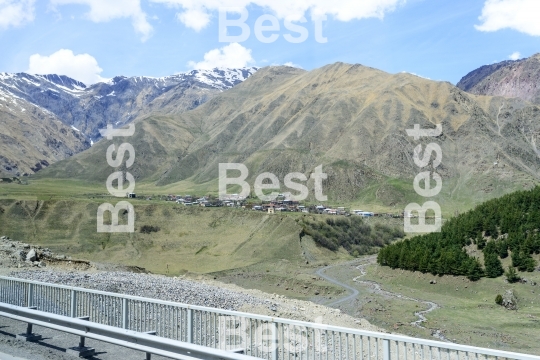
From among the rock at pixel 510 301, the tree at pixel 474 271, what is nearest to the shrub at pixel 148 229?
the tree at pixel 474 271

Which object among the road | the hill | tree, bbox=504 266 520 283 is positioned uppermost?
the hill

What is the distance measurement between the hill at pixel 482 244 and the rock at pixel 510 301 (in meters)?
3.53

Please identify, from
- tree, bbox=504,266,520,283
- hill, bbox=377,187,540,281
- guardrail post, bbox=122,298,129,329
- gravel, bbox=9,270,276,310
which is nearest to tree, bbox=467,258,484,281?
hill, bbox=377,187,540,281

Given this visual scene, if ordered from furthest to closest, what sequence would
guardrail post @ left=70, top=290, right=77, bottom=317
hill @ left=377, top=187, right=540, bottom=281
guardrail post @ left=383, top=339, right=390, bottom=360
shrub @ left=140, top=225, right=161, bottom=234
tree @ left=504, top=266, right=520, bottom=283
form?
shrub @ left=140, top=225, right=161, bottom=234 < hill @ left=377, top=187, right=540, bottom=281 < tree @ left=504, top=266, right=520, bottom=283 < guardrail post @ left=70, top=290, right=77, bottom=317 < guardrail post @ left=383, top=339, right=390, bottom=360

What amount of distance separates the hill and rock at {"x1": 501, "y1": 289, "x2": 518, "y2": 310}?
353cm

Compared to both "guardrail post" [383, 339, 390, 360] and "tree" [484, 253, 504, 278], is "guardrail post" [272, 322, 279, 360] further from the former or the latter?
"tree" [484, 253, 504, 278]

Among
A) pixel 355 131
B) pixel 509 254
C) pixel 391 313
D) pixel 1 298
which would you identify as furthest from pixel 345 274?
pixel 355 131

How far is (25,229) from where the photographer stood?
9069 centimetres

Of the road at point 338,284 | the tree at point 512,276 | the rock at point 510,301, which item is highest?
the tree at point 512,276

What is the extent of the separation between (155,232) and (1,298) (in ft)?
264

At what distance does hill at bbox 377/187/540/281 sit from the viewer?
59.6 m

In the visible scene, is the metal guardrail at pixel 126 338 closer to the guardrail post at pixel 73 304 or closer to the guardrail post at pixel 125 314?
the guardrail post at pixel 73 304

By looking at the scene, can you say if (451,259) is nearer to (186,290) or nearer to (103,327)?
(186,290)

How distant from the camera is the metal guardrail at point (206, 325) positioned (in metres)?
10.1
